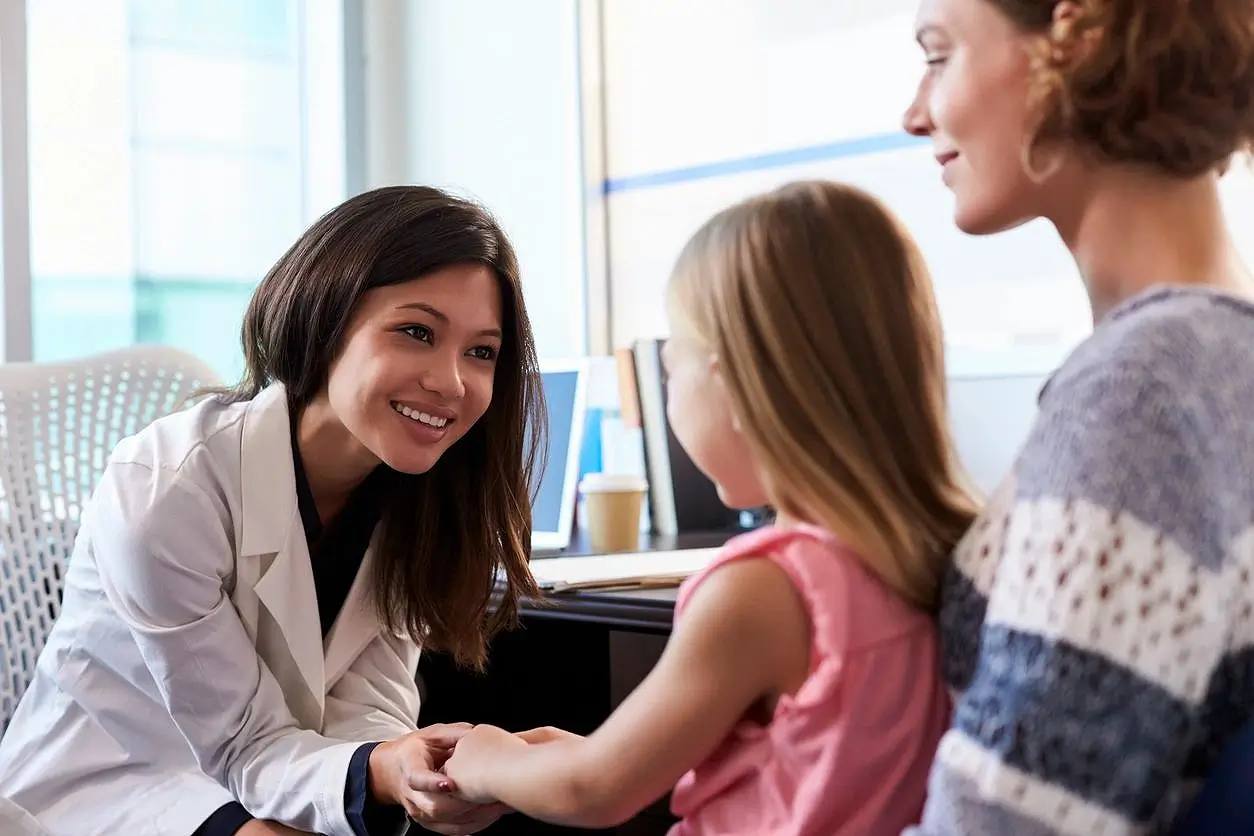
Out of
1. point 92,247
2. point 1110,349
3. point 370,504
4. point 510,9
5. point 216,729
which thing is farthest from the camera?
point 510,9

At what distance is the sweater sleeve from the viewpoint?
697 mm

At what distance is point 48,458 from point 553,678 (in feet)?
2.39

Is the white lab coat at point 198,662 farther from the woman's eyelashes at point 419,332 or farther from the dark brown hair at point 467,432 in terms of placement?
the woman's eyelashes at point 419,332

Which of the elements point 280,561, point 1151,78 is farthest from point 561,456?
point 1151,78

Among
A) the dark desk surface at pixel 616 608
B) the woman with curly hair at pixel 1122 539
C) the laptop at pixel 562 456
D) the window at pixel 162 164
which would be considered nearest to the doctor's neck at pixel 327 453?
the dark desk surface at pixel 616 608

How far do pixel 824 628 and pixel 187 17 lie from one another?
251cm

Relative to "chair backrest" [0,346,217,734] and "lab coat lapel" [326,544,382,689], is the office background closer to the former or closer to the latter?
"chair backrest" [0,346,217,734]

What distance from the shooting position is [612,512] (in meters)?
2.06

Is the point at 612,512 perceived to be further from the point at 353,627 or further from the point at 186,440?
the point at 186,440

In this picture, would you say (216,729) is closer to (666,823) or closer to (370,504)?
(370,504)

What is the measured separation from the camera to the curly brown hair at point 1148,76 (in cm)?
82

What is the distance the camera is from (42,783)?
1.49 m

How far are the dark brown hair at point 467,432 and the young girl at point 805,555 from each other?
60 cm

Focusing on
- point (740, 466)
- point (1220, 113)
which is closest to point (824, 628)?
point (740, 466)
